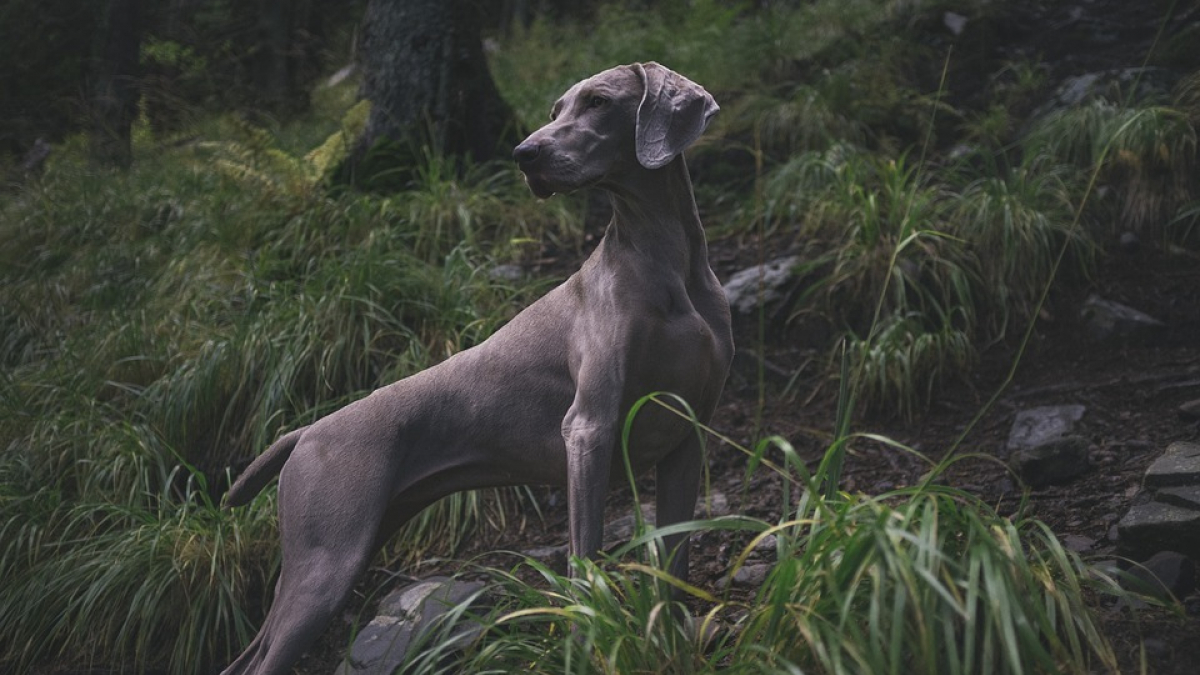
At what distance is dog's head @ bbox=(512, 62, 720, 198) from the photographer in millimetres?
2787

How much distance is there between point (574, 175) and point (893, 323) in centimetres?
275

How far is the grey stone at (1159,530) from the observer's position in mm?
2957

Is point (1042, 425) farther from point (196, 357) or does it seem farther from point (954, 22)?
point (954, 22)

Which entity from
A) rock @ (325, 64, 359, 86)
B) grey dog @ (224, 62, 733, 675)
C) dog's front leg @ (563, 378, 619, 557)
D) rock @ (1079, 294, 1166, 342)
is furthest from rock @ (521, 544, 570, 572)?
rock @ (325, 64, 359, 86)

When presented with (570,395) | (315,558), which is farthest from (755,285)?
(315,558)

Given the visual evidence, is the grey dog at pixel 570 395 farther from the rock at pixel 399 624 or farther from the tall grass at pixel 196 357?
the tall grass at pixel 196 357

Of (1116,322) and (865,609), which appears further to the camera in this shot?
(1116,322)

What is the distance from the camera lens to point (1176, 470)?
10.5 feet

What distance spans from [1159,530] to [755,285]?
2830 millimetres

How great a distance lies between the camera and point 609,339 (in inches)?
114

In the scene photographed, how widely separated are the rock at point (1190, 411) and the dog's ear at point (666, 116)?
2494 millimetres

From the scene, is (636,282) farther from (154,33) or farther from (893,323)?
(154,33)

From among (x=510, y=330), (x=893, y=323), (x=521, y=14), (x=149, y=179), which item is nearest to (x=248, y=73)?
(x=521, y=14)

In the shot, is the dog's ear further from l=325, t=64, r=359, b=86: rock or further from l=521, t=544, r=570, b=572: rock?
l=325, t=64, r=359, b=86: rock
